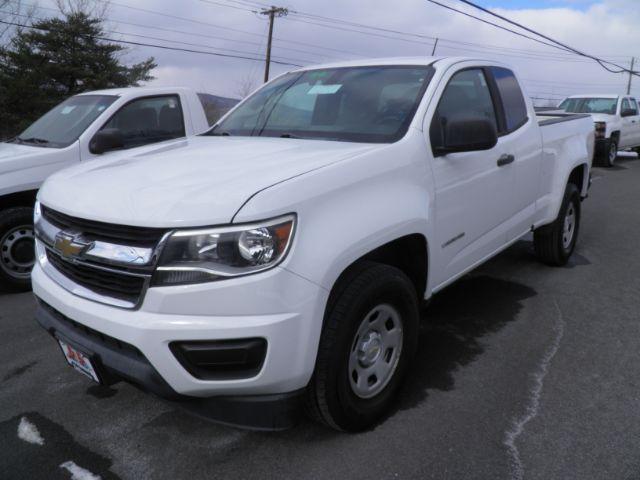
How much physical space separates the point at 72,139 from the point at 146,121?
2.60 ft

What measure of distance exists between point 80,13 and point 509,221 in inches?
1281

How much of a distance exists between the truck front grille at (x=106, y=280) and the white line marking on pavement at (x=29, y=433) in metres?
0.89

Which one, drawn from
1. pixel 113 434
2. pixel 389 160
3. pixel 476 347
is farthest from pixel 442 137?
pixel 113 434

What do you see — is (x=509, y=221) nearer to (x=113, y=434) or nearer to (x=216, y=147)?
(x=216, y=147)

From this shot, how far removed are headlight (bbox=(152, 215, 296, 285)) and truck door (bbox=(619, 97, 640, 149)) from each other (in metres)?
15.0

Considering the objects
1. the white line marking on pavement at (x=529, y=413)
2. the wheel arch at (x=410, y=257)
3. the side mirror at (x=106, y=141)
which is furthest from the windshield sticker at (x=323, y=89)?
the side mirror at (x=106, y=141)

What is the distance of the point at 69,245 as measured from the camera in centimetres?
238

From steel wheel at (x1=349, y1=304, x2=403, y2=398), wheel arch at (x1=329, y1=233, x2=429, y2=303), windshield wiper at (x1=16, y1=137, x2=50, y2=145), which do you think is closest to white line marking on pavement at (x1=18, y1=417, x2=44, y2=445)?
steel wheel at (x1=349, y1=304, x2=403, y2=398)

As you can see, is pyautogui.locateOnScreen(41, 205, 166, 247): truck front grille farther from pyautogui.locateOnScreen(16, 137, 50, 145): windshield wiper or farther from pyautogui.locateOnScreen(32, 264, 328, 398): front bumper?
pyautogui.locateOnScreen(16, 137, 50, 145): windshield wiper

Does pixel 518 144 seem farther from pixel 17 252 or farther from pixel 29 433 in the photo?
pixel 17 252

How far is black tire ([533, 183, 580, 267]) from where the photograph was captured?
5039 millimetres

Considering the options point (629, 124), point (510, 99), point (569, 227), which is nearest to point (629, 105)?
point (629, 124)

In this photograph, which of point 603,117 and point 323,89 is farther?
point 603,117

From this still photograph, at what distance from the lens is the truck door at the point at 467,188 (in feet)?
10.1
